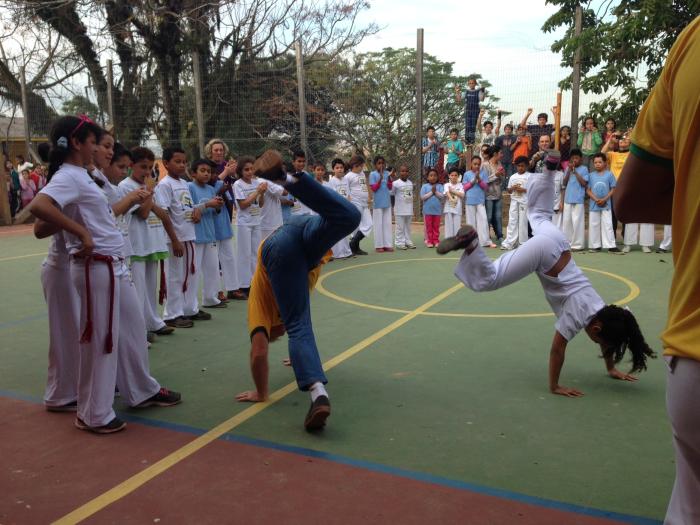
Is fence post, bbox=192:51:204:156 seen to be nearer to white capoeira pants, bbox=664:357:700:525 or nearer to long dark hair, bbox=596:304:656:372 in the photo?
long dark hair, bbox=596:304:656:372

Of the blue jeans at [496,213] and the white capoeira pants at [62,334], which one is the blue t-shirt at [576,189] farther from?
the white capoeira pants at [62,334]

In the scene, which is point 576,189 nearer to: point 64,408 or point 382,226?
point 382,226

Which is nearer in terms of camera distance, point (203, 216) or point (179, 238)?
point (179, 238)

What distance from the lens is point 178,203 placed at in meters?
7.05

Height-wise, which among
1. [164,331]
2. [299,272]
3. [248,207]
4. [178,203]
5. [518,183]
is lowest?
[164,331]

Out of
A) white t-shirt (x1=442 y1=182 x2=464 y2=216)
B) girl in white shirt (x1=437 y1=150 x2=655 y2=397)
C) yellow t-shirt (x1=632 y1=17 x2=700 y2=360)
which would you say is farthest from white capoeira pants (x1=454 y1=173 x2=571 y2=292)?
white t-shirt (x1=442 y1=182 x2=464 y2=216)

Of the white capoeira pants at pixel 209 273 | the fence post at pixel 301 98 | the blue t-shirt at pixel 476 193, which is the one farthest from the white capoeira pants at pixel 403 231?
the white capoeira pants at pixel 209 273

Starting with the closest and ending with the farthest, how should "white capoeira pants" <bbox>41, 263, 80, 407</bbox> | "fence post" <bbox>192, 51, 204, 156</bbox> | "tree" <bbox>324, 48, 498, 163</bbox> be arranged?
"white capoeira pants" <bbox>41, 263, 80, 407</bbox>
"fence post" <bbox>192, 51, 204, 156</bbox>
"tree" <bbox>324, 48, 498, 163</bbox>

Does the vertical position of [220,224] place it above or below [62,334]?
above

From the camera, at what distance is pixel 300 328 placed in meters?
4.29

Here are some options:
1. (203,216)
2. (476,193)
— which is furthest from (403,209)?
(203,216)

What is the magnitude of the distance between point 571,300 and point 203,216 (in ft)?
15.1

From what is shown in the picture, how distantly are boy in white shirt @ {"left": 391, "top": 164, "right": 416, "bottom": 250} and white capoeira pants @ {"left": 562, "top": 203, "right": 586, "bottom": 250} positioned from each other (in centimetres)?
314

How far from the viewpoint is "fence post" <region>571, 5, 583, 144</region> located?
13594mm
